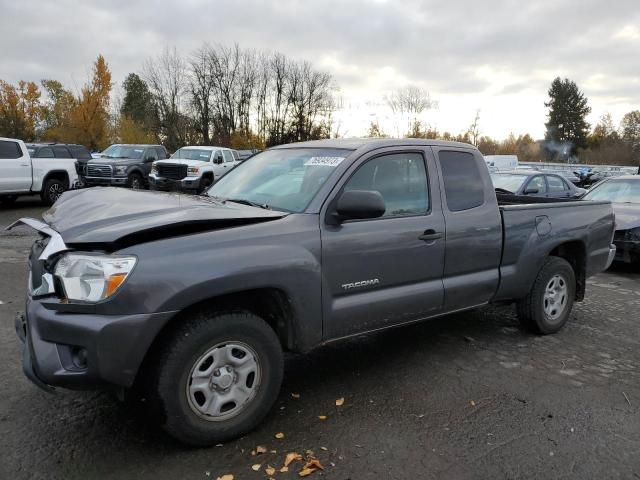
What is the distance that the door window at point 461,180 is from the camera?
418 centimetres

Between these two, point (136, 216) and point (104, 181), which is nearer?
point (136, 216)

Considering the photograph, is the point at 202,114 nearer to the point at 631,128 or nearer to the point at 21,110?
the point at 21,110

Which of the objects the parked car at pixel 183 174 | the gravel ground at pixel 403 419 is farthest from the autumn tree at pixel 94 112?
the gravel ground at pixel 403 419

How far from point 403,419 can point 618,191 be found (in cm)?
831

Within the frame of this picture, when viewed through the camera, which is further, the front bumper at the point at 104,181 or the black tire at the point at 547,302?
the front bumper at the point at 104,181

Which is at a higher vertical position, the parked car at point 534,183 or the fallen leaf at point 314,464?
the parked car at point 534,183

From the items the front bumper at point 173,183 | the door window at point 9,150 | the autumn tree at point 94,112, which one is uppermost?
the autumn tree at point 94,112

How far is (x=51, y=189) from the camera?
48.6 feet

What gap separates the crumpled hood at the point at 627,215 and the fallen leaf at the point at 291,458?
7.26m

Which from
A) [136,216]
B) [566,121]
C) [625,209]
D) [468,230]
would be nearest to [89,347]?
[136,216]

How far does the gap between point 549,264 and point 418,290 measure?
1793 mm

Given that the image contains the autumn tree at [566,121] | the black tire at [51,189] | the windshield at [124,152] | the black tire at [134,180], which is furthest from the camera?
the autumn tree at [566,121]

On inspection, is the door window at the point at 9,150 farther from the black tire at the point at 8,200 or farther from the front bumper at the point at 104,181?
the front bumper at the point at 104,181

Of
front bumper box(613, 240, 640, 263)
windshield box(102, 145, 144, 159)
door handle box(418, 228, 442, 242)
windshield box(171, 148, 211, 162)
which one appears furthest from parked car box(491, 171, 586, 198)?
windshield box(102, 145, 144, 159)
